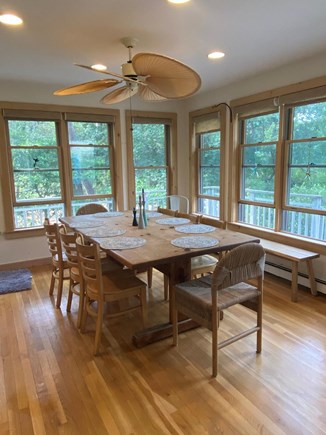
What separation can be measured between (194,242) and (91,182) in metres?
2.78

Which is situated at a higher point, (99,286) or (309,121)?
(309,121)

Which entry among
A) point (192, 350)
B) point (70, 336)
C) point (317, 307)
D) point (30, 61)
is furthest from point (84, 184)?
point (317, 307)

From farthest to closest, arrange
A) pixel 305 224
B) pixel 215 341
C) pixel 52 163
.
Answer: pixel 52 163, pixel 305 224, pixel 215 341

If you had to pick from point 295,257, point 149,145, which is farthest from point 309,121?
point 149,145

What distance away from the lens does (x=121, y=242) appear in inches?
97.3

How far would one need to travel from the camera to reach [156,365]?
2184 mm

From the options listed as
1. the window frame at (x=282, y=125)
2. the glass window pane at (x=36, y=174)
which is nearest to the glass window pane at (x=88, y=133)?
the glass window pane at (x=36, y=174)

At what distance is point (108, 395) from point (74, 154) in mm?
3438

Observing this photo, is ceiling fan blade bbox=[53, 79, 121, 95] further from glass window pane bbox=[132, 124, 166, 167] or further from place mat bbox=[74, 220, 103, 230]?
glass window pane bbox=[132, 124, 166, 167]

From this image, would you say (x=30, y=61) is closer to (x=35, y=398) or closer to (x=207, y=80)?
(x=207, y=80)

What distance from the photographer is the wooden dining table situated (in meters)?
2.13

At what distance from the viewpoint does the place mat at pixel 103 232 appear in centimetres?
274

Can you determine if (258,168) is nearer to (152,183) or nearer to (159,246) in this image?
(152,183)

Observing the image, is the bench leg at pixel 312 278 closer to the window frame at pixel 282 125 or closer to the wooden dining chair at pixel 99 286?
the window frame at pixel 282 125
